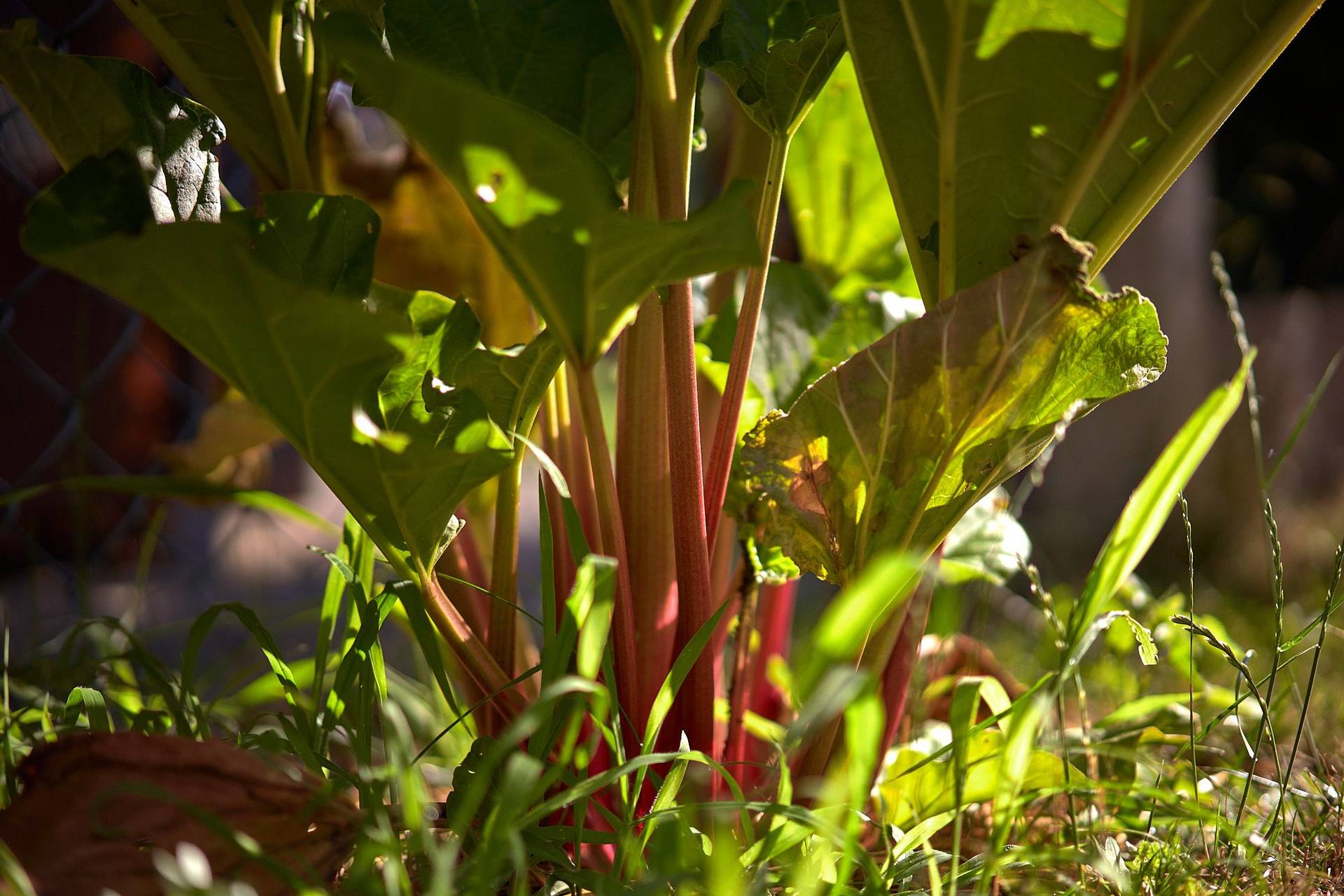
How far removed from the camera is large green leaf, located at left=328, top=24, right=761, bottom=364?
1.04ft

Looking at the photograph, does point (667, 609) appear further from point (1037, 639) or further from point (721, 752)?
point (1037, 639)

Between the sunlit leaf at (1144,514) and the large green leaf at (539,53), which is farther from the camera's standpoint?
the large green leaf at (539,53)

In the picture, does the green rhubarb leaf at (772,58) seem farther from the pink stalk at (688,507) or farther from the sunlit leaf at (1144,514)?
the sunlit leaf at (1144,514)

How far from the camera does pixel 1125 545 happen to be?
364 mm

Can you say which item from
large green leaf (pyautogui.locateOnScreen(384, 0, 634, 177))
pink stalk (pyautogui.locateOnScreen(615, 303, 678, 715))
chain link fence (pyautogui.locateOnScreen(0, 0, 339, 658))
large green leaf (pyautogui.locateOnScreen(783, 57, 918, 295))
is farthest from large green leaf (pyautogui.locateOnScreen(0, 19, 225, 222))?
chain link fence (pyautogui.locateOnScreen(0, 0, 339, 658))

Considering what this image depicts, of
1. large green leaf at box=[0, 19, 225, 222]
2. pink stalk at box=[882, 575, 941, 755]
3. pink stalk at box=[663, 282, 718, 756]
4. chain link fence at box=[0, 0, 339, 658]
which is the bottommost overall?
chain link fence at box=[0, 0, 339, 658]

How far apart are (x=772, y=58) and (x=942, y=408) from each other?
179mm

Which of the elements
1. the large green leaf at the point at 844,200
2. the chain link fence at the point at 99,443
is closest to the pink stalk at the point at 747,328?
the large green leaf at the point at 844,200

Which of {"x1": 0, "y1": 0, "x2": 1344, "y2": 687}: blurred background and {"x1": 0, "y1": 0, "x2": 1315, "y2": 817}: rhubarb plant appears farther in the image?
{"x1": 0, "y1": 0, "x2": 1344, "y2": 687}: blurred background

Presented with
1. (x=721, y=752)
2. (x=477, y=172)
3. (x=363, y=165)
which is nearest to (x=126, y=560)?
(x=363, y=165)

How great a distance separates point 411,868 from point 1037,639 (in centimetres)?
102

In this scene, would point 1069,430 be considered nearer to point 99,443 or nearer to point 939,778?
point 939,778

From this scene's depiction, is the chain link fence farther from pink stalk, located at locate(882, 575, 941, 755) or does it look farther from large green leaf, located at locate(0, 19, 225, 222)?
pink stalk, located at locate(882, 575, 941, 755)

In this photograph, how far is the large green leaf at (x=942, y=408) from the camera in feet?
1.28
